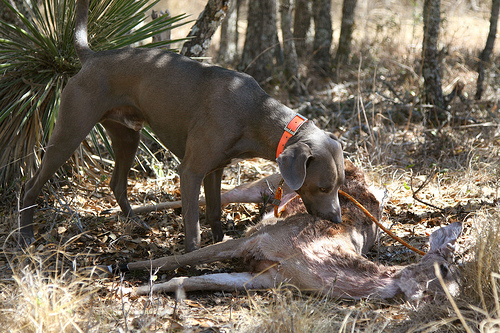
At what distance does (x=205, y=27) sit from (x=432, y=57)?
11.7ft

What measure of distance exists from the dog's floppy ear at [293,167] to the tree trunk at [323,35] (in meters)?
7.24

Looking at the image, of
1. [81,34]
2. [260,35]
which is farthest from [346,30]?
[81,34]

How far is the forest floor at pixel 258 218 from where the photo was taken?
2.93 metres

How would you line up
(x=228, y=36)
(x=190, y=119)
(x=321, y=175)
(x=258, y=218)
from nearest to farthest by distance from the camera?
(x=321, y=175), (x=190, y=119), (x=258, y=218), (x=228, y=36)

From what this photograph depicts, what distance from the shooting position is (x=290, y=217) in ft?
13.6

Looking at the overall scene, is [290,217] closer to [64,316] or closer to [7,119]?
[64,316]

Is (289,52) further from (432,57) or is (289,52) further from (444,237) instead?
(444,237)

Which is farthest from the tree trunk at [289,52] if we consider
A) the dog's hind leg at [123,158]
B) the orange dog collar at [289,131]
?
the orange dog collar at [289,131]

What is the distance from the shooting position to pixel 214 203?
4.74 m

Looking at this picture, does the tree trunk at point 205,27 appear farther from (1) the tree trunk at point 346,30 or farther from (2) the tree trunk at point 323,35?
(1) the tree trunk at point 346,30

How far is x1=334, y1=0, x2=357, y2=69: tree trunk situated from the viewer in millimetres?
10734

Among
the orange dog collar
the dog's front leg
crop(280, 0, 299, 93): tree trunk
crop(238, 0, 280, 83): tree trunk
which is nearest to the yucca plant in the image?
the dog's front leg

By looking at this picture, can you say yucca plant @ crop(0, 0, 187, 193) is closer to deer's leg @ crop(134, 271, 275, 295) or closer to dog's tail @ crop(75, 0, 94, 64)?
dog's tail @ crop(75, 0, 94, 64)

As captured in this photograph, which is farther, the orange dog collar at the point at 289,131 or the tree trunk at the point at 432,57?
the tree trunk at the point at 432,57
